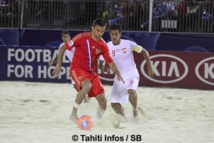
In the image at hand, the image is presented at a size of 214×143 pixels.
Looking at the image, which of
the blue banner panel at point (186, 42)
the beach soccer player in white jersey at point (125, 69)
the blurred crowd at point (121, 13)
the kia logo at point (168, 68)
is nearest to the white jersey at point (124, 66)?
the beach soccer player in white jersey at point (125, 69)

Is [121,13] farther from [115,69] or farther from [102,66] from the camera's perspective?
[115,69]

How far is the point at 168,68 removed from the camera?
16.0m

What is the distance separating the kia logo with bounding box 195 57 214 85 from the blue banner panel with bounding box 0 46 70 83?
12.5 ft

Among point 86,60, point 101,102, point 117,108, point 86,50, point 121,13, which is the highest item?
point 121,13

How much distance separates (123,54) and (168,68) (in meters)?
6.38

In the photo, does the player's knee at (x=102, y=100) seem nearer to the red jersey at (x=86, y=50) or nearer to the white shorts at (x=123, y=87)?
the red jersey at (x=86, y=50)

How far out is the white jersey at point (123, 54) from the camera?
32.1ft

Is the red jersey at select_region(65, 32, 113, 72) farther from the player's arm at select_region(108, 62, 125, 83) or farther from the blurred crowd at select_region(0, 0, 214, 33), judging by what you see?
the blurred crowd at select_region(0, 0, 214, 33)

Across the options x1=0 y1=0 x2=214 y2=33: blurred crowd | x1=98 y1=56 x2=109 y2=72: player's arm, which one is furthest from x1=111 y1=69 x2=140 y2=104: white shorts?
x1=0 y1=0 x2=214 y2=33: blurred crowd

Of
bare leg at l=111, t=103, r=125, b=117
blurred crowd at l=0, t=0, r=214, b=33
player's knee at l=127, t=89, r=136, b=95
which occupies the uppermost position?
blurred crowd at l=0, t=0, r=214, b=33

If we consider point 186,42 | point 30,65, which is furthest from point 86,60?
point 186,42

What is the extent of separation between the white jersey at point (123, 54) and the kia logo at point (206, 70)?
626cm

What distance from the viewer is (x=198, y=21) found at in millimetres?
18234

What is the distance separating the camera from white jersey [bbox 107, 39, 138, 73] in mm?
9781
